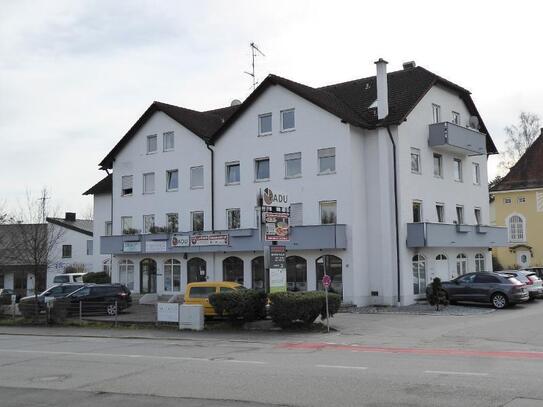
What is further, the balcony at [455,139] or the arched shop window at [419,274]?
the balcony at [455,139]

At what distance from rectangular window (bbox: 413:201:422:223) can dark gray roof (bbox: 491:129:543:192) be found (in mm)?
22792

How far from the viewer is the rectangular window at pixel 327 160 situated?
32.1 metres

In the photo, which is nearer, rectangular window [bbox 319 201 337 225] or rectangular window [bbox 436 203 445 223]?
rectangular window [bbox 319 201 337 225]

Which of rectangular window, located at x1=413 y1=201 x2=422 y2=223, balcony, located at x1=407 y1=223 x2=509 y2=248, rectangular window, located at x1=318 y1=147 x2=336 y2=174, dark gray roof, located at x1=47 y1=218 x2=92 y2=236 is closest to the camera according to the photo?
balcony, located at x1=407 y1=223 x2=509 y2=248

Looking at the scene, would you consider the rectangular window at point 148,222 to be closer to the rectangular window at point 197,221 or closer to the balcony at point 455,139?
the rectangular window at point 197,221

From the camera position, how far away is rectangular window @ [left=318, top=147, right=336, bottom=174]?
105 feet

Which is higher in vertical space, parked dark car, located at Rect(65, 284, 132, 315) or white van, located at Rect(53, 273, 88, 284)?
white van, located at Rect(53, 273, 88, 284)

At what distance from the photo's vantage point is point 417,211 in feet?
108

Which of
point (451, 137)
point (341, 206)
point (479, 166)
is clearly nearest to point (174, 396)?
point (341, 206)

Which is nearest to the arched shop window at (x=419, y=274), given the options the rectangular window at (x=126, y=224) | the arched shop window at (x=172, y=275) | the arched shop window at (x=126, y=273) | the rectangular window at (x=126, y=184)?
the arched shop window at (x=172, y=275)

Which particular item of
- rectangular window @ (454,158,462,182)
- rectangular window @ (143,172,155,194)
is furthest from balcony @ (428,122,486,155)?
rectangular window @ (143,172,155,194)

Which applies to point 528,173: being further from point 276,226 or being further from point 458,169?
point 276,226

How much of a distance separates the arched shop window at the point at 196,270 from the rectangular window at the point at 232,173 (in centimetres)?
495

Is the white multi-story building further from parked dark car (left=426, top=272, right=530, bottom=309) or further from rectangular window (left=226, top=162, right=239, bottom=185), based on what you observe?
parked dark car (left=426, top=272, right=530, bottom=309)
